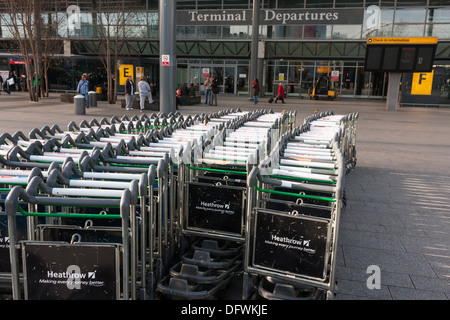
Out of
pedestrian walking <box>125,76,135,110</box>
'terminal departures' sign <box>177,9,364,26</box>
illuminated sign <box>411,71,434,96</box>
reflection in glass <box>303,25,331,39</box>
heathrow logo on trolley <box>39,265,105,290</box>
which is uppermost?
'terminal departures' sign <box>177,9,364,26</box>

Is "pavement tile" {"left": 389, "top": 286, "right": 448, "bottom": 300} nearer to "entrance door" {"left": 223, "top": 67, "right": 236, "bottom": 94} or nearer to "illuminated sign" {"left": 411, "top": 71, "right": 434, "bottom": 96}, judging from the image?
"illuminated sign" {"left": 411, "top": 71, "right": 434, "bottom": 96}

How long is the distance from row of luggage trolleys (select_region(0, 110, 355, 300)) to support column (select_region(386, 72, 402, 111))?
68.0 feet

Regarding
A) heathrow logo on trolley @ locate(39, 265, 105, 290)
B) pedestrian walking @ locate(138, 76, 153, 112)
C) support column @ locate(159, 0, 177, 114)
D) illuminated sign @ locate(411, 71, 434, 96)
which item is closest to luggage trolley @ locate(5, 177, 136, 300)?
heathrow logo on trolley @ locate(39, 265, 105, 290)

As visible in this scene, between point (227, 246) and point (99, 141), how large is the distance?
239 cm

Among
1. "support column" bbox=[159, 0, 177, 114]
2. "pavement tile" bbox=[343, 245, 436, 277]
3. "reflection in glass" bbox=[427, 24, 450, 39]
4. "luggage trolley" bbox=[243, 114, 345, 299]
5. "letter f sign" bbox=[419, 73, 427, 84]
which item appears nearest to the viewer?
"luggage trolley" bbox=[243, 114, 345, 299]

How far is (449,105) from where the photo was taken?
26.0 metres

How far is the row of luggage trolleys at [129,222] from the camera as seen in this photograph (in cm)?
288

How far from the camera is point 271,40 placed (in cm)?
3100

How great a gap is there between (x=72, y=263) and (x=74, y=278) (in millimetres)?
114

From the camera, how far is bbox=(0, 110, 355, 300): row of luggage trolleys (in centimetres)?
288

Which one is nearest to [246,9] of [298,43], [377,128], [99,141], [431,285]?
[298,43]

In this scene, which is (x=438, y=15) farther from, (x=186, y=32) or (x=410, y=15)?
(x=186, y=32)

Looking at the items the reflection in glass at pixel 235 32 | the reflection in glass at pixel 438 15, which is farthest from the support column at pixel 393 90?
the reflection in glass at pixel 235 32

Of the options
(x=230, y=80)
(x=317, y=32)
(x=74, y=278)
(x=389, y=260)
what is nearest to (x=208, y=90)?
(x=230, y=80)
